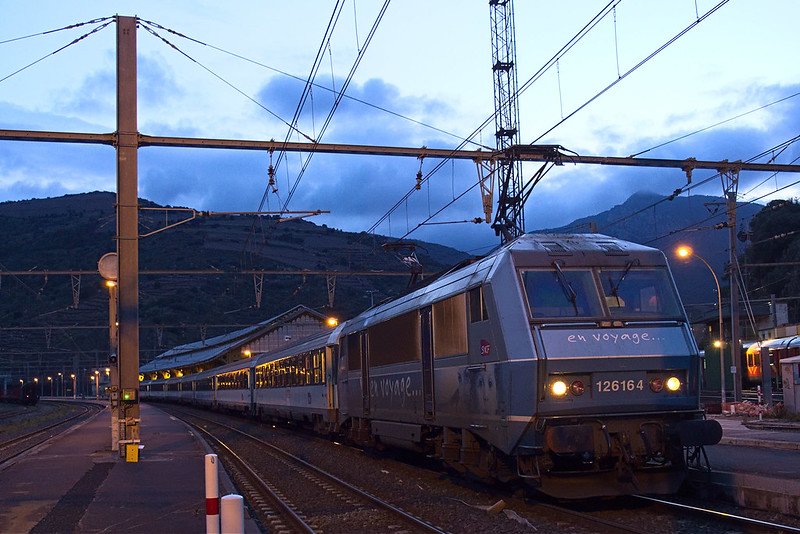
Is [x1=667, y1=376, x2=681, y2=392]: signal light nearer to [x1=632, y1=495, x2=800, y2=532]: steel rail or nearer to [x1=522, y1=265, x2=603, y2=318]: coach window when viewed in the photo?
Result: [x1=522, y1=265, x2=603, y2=318]: coach window

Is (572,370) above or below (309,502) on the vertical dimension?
above

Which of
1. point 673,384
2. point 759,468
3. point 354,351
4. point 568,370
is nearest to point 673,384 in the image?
point 673,384

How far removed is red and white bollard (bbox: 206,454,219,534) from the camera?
23.1ft

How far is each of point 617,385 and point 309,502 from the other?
5652 millimetres

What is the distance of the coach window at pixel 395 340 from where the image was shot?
1572 cm

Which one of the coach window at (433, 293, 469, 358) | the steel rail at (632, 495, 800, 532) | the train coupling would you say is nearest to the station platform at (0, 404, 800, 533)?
the steel rail at (632, 495, 800, 532)

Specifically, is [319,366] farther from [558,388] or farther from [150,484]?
[558,388]

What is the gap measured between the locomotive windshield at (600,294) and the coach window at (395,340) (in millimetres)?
3901

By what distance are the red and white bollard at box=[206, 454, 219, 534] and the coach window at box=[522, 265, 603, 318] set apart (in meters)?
5.18

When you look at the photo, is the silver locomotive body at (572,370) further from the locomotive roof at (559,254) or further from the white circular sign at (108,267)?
the white circular sign at (108,267)

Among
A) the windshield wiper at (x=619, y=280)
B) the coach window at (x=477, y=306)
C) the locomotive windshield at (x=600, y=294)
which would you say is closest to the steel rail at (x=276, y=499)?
the coach window at (x=477, y=306)

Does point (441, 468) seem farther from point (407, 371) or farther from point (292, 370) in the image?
point (292, 370)

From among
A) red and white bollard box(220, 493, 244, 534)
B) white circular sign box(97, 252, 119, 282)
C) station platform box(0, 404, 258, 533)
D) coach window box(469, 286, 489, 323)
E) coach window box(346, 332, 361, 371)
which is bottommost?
station platform box(0, 404, 258, 533)

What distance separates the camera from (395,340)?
55.7 feet
